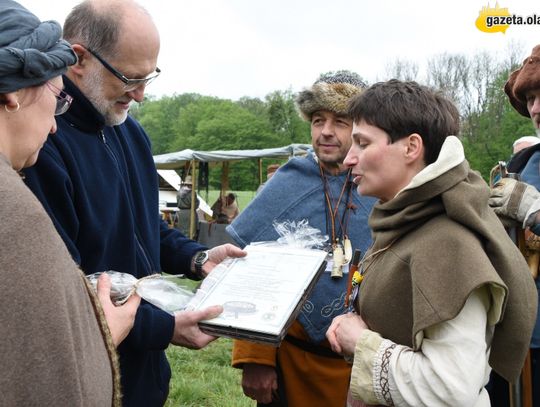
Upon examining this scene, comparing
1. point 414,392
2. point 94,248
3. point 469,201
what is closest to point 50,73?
point 94,248

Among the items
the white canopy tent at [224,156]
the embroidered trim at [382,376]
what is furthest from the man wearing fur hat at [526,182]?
the white canopy tent at [224,156]

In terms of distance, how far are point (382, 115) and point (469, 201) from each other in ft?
1.56

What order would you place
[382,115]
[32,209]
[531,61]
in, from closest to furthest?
1. [32,209]
2. [382,115]
3. [531,61]

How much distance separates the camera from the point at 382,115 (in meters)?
2.01

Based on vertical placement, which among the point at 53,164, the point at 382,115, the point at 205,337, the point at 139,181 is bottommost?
the point at 205,337

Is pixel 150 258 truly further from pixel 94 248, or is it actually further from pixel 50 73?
pixel 50 73

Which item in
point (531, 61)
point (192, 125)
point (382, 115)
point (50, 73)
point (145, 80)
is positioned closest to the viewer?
point (50, 73)

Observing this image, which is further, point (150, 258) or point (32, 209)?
point (150, 258)

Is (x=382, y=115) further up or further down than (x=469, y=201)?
further up

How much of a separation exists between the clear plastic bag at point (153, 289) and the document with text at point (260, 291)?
0.22 ft

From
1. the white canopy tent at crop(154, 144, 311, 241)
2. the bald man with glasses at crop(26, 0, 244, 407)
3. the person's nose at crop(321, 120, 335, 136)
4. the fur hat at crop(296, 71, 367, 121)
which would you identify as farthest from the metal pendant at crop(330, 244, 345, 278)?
the white canopy tent at crop(154, 144, 311, 241)

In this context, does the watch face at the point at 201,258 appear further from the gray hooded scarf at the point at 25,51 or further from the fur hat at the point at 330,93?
the gray hooded scarf at the point at 25,51

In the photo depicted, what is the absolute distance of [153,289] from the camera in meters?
2.11

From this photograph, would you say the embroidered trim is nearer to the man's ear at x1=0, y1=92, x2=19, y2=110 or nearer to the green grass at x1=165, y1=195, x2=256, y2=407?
the man's ear at x1=0, y1=92, x2=19, y2=110
